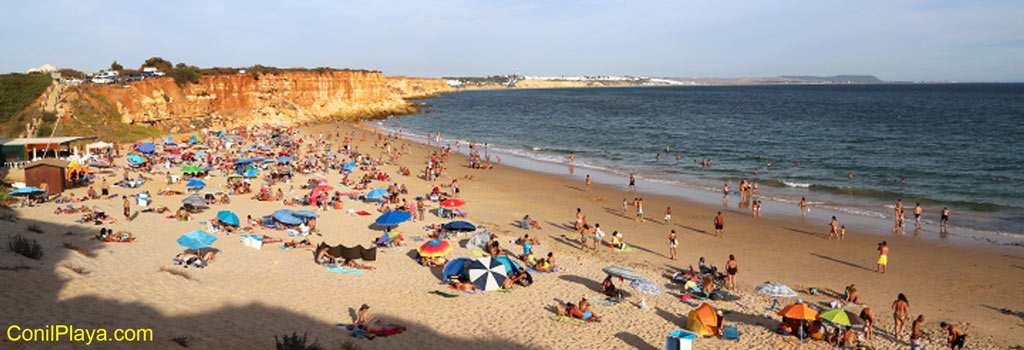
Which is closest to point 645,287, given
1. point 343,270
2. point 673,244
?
point 673,244

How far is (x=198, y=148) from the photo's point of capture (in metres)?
39.5

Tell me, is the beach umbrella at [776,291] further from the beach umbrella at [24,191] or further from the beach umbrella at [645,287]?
the beach umbrella at [24,191]

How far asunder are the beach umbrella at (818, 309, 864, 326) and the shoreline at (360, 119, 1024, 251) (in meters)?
10.8

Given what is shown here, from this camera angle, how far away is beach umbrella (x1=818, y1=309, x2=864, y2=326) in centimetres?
1109

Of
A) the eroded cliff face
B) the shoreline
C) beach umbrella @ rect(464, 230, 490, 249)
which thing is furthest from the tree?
beach umbrella @ rect(464, 230, 490, 249)

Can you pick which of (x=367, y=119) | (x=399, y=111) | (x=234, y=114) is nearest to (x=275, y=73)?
(x=234, y=114)

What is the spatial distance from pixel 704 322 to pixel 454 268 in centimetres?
611

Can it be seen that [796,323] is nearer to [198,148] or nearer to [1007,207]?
[1007,207]

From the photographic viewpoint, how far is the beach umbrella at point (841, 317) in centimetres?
1109

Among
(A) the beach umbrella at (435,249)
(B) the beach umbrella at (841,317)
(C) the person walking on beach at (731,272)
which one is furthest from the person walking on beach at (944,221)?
(A) the beach umbrella at (435,249)

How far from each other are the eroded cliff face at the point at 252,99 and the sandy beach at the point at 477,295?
30.5m

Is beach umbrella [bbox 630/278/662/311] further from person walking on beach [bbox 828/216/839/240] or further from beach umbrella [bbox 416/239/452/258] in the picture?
person walking on beach [bbox 828/216/839/240]

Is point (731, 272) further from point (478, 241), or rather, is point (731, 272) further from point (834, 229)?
point (478, 241)

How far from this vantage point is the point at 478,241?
58.6ft
